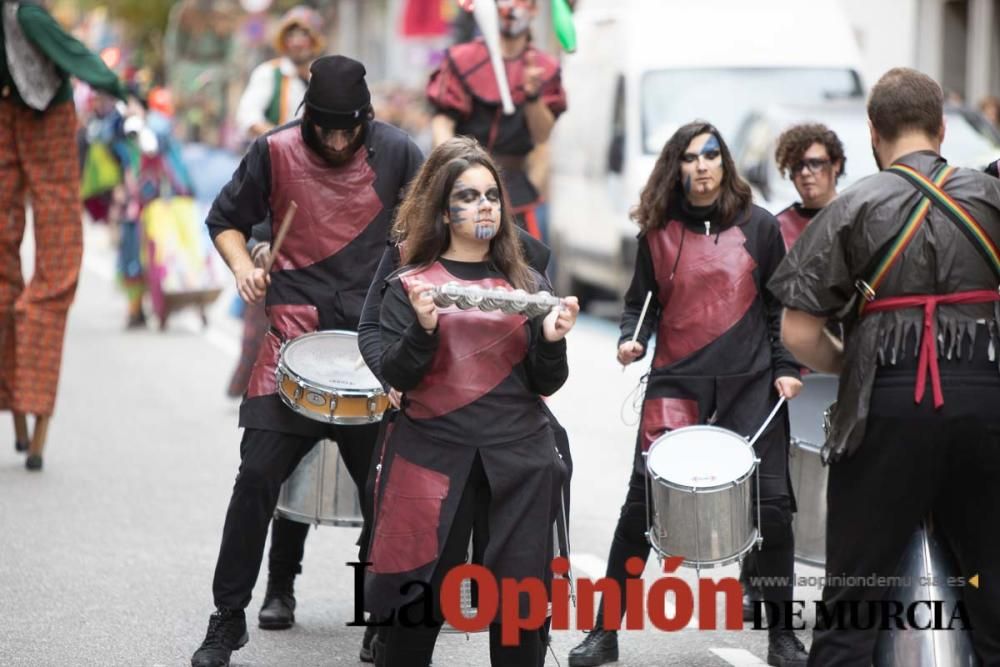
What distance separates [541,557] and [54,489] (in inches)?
191

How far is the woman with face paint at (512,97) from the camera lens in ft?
31.3

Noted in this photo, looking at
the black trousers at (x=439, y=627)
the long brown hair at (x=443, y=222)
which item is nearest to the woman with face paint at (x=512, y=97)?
the long brown hair at (x=443, y=222)

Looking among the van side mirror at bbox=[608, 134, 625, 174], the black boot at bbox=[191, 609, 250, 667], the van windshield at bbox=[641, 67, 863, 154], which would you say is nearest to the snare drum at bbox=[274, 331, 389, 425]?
the black boot at bbox=[191, 609, 250, 667]

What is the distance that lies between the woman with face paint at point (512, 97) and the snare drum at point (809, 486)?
106 inches

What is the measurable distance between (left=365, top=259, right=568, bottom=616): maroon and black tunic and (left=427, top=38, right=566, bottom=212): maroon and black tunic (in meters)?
4.31

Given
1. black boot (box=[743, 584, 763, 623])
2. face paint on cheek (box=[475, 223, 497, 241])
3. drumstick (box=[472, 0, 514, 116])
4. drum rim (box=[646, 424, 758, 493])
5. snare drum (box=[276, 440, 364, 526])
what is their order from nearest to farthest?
face paint on cheek (box=[475, 223, 497, 241]) < drum rim (box=[646, 424, 758, 493]) < snare drum (box=[276, 440, 364, 526]) < black boot (box=[743, 584, 763, 623]) < drumstick (box=[472, 0, 514, 116])

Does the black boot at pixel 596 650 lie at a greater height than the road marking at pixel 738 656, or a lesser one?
greater

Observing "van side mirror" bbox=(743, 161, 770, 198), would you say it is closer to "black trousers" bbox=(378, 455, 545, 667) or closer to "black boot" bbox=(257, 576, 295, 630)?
"black boot" bbox=(257, 576, 295, 630)

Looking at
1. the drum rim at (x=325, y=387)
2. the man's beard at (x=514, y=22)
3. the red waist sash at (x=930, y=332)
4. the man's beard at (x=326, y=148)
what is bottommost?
the drum rim at (x=325, y=387)

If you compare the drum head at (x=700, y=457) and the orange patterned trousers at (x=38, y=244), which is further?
the orange patterned trousers at (x=38, y=244)

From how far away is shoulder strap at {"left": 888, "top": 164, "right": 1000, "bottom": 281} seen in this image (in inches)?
192

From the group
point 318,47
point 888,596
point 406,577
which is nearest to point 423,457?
point 406,577

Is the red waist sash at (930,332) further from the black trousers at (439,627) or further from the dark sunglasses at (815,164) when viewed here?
the dark sunglasses at (815,164)

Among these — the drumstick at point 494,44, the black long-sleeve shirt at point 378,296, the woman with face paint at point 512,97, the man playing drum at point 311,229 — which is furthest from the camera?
the woman with face paint at point 512,97
